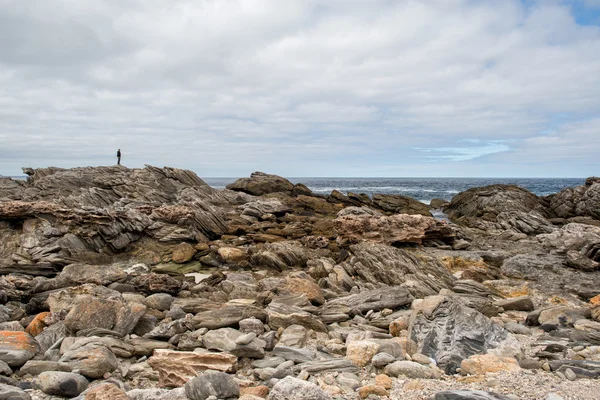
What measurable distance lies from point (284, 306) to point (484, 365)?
503cm

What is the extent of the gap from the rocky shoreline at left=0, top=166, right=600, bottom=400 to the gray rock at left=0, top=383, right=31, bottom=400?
2 centimetres

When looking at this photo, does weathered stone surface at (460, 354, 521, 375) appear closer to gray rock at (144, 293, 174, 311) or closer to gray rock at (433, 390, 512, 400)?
gray rock at (433, 390, 512, 400)

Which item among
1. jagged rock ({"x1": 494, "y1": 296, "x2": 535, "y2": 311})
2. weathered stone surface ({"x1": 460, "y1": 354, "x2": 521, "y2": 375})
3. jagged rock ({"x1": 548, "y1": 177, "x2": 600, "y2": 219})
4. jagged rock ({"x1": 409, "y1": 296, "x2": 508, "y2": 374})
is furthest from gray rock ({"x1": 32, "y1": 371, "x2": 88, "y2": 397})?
jagged rock ({"x1": 548, "y1": 177, "x2": 600, "y2": 219})

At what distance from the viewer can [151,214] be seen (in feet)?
71.4

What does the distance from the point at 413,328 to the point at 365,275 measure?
20.6 feet

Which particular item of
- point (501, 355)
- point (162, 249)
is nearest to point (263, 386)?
point (501, 355)

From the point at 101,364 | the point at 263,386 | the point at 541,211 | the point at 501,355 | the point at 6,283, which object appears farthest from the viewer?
the point at 541,211

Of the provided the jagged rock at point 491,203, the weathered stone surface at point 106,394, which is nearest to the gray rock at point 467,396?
the weathered stone surface at point 106,394

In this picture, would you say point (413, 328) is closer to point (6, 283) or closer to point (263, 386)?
point (263, 386)

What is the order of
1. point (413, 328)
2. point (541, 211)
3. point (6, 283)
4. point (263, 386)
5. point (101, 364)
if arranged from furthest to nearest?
point (541, 211) < point (6, 283) < point (413, 328) < point (101, 364) < point (263, 386)

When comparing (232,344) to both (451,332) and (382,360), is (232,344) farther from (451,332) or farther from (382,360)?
(451,332)

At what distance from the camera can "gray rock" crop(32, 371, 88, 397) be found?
6434mm

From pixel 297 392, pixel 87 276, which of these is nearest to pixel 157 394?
pixel 297 392

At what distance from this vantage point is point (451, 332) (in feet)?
28.5
